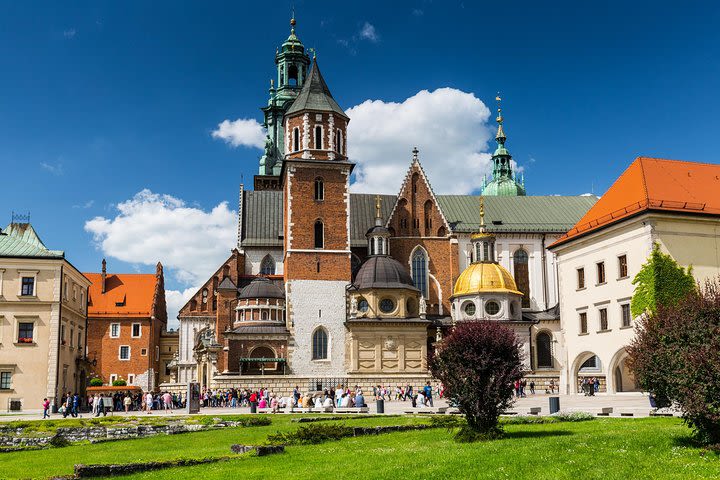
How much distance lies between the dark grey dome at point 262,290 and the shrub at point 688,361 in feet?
138

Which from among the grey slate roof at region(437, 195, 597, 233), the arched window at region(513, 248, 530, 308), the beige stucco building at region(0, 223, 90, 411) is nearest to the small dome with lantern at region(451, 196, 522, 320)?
the arched window at region(513, 248, 530, 308)

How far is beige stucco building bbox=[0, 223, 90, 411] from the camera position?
151ft

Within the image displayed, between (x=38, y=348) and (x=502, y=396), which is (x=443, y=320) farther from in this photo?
(x=502, y=396)

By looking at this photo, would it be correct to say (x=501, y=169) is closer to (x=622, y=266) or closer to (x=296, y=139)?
(x=296, y=139)

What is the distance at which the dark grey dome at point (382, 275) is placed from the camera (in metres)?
58.8

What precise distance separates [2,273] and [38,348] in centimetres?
483

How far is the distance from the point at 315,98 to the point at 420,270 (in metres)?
16.3

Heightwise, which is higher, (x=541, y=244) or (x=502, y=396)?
(x=541, y=244)

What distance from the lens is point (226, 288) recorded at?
202ft

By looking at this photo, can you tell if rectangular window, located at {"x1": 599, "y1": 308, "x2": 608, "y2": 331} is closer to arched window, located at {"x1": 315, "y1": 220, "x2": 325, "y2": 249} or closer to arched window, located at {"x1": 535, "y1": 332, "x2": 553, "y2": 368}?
arched window, located at {"x1": 535, "y1": 332, "x2": 553, "y2": 368}

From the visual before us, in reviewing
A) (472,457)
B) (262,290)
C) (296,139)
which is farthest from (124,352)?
(472,457)

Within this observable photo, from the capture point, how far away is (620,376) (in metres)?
43.8

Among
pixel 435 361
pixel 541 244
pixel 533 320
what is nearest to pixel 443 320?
pixel 533 320

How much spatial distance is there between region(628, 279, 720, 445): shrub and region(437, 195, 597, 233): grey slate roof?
4966 centimetres
